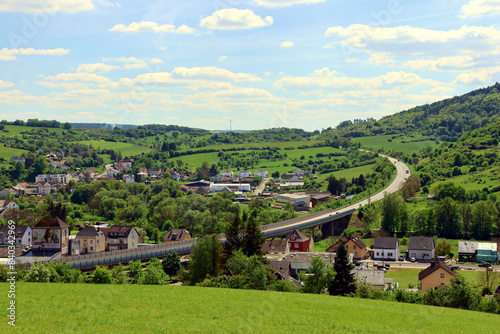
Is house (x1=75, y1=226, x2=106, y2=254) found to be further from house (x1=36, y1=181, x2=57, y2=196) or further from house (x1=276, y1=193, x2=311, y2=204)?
house (x1=36, y1=181, x2=57, y2=196)

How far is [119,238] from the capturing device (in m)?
85.2

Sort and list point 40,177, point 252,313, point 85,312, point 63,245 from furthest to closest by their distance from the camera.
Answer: point 40,177
point 63,245
point 252,313
point 85,312

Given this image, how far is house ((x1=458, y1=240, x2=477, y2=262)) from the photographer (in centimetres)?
8356

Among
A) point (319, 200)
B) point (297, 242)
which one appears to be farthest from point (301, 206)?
point (297, 242)

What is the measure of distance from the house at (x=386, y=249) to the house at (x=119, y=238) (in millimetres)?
41277

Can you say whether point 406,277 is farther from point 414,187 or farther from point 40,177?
point 40,177

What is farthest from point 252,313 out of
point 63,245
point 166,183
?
point 166,183

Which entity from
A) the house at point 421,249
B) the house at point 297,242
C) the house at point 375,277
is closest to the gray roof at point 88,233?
the house at point 297,242

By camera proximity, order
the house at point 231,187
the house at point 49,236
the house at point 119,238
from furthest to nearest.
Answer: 1. the house at point 231,187
2. the house at point 119,238
3. the house at point 49,236

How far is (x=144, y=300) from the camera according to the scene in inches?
1209

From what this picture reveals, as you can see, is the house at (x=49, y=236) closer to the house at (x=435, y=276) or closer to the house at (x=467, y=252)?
the house at (x=435, y=276)

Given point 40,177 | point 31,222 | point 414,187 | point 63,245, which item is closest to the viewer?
point 63,245

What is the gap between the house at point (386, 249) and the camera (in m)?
86.4

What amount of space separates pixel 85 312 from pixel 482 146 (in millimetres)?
165051
